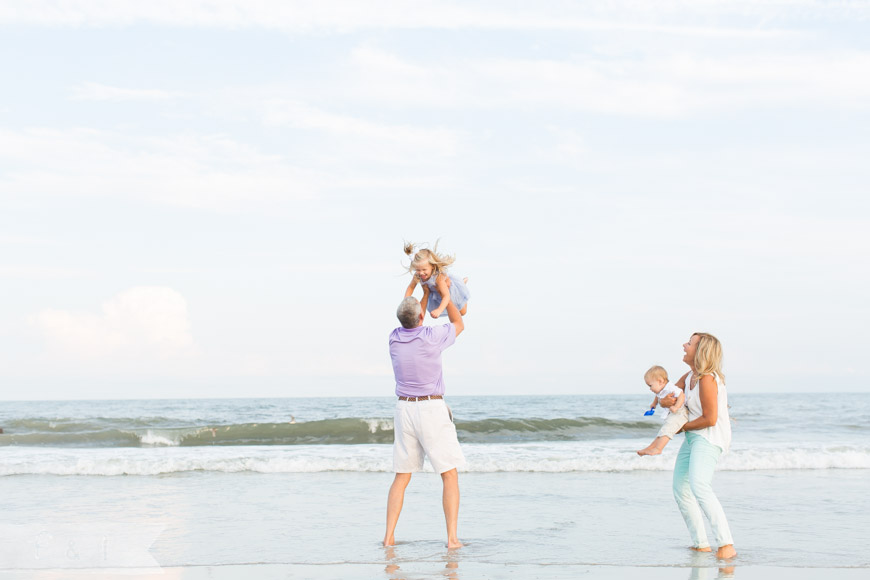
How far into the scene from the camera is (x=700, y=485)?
18.0 feet

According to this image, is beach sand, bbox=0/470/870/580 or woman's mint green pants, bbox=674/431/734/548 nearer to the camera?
beach sand, bbox=0/470/870/580

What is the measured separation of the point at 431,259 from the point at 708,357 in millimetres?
1989

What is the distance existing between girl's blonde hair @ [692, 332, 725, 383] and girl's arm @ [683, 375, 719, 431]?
5cm

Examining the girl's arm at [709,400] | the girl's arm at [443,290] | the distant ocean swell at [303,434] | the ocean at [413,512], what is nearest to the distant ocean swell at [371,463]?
the ocean at [413,512]

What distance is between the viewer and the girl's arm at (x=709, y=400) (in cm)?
538

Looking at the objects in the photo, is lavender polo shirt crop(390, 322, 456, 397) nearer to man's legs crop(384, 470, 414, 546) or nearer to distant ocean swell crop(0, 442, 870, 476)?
man's legs crop(384, 470, 414, 546)

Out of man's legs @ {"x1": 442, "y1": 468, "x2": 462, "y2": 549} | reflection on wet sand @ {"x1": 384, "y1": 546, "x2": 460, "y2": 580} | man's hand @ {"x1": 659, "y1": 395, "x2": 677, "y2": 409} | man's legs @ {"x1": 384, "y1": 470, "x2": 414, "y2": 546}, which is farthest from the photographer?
man's legs @ {"x1": 384, "y1": 470, "x2": 414, "y2": 546}

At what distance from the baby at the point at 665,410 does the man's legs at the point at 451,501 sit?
1318 millimetres

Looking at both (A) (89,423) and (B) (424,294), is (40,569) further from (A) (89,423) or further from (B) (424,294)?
(A) (89,423)

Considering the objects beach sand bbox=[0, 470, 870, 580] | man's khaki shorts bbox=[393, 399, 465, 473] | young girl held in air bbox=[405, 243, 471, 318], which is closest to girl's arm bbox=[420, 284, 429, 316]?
young girl held in air bbox=[405, 243, 471, 318]

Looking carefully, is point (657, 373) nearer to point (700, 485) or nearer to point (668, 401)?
point (668, 401)

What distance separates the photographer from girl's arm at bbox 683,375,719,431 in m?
5.38

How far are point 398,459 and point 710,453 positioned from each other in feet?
7.19

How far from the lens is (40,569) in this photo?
527 cm
